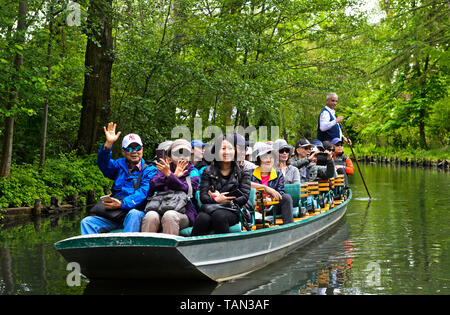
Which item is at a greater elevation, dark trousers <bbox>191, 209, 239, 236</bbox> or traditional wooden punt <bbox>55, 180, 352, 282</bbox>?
dark trousers <bbox>191, 209, 239, 236</bbox>

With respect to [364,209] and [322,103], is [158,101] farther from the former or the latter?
[322,103]

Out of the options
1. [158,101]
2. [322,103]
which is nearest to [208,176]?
[158,101]

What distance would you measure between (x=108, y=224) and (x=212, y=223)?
127 centimetres

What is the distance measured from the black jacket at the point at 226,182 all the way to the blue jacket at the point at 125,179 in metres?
0.61

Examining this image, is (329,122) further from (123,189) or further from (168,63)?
(168,63)

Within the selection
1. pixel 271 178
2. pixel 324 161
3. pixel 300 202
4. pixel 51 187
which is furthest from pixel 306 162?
pixel 51 187

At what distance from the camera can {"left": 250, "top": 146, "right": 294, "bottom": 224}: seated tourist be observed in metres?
7.62

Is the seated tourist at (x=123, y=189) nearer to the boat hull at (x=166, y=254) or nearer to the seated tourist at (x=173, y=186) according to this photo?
the seated tourist at (x=173, y=186)

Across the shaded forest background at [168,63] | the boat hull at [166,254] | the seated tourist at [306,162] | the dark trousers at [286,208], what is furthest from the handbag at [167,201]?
the shaded forest background at [168,63]

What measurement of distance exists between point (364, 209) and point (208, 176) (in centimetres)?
823

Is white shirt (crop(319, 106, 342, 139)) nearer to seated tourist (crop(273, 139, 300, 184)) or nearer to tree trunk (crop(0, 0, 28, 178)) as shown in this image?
seated tourist (crop(273, 139, 300, 184))

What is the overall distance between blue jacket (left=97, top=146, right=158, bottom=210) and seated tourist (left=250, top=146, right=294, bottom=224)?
5.79ft

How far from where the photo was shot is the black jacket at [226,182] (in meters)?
6.18

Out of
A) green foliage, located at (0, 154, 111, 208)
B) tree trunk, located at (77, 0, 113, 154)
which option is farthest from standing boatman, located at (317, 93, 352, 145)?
tree trunk, located at (77, 0, 113, 154)
